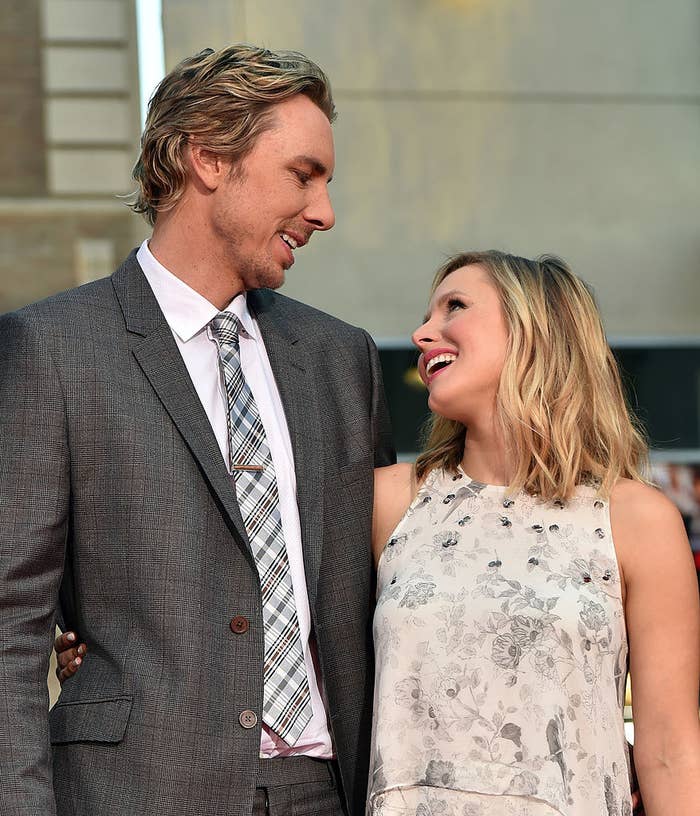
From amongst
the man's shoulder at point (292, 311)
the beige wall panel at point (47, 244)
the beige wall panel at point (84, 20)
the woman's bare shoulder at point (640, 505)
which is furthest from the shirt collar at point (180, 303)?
the beige wall panel at point (84, 20)

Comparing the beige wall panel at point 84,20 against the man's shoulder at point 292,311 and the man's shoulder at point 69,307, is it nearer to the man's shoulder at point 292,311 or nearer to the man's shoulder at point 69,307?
the man's shoulder at point 292,311

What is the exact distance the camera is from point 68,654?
7.73ft

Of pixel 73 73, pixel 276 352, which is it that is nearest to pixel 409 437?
pixel 73 73

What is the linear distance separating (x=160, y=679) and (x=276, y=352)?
698 millimetres

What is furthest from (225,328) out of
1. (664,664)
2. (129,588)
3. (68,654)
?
(664,664)

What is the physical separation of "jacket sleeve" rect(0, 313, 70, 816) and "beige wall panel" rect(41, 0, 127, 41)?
158 inches

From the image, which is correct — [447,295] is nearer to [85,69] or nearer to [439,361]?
[439,361]

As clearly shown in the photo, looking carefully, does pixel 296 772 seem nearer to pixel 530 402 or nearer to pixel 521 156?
pixel 530 402

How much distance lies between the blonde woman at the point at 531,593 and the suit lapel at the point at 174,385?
357 millimetres

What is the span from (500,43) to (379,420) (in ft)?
12.4

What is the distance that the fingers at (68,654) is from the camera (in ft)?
7.63

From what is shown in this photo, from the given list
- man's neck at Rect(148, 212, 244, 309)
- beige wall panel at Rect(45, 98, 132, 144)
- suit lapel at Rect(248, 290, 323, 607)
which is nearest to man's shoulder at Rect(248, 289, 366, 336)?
suit lapel at Rect(248, 290, 323, 607)

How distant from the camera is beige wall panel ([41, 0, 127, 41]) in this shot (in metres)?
6.01

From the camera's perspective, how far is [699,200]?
6.21m
